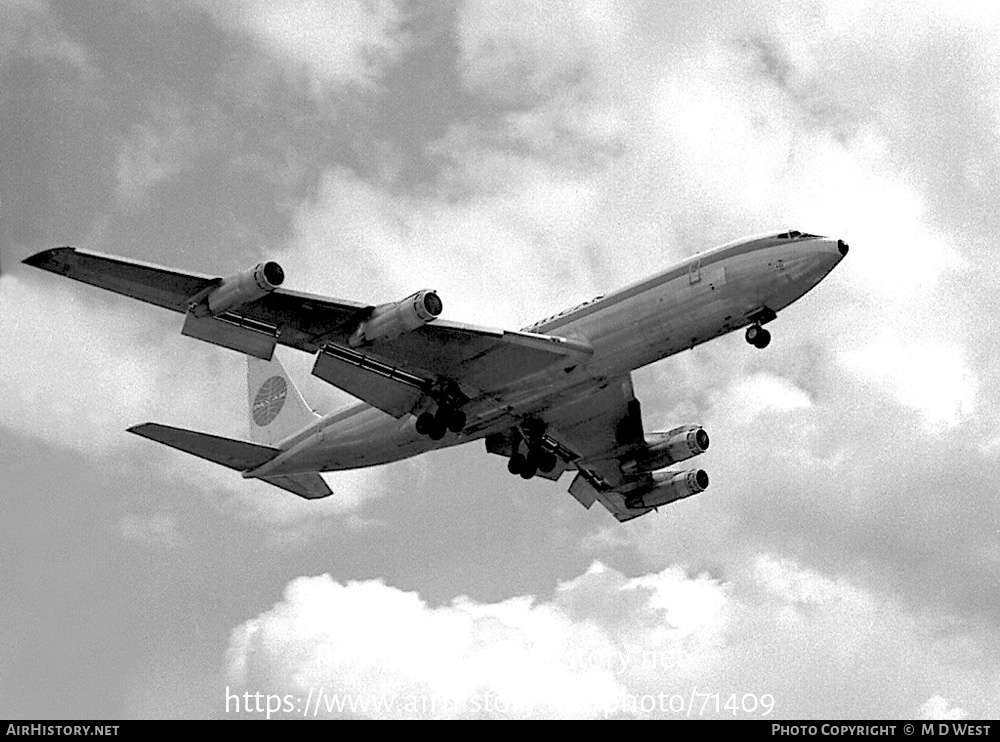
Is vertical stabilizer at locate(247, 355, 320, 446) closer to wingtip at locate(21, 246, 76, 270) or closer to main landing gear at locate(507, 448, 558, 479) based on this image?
main landing gear at locate(507, 448, 558, 479)

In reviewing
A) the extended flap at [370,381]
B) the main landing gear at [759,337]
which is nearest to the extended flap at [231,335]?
the extended flap at [370,381]

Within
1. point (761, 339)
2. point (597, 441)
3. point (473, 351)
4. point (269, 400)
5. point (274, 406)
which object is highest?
point (269, 400)

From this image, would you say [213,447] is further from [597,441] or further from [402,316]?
[597,441]

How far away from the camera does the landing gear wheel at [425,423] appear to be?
4769 centimetres

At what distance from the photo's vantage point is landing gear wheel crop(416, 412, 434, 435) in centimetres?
4769

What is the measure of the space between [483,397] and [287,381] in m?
17.5

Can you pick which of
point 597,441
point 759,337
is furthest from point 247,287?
point 597,441

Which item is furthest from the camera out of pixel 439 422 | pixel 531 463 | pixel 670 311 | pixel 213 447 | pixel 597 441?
pixel 597 441

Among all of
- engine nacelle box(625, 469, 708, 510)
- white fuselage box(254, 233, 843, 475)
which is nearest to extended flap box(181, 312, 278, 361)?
white fuselage box(254, 233, 843, 475)

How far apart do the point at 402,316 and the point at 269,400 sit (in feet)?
72.0

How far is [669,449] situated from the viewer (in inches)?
2175

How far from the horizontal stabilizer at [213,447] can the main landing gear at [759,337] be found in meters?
22.1
